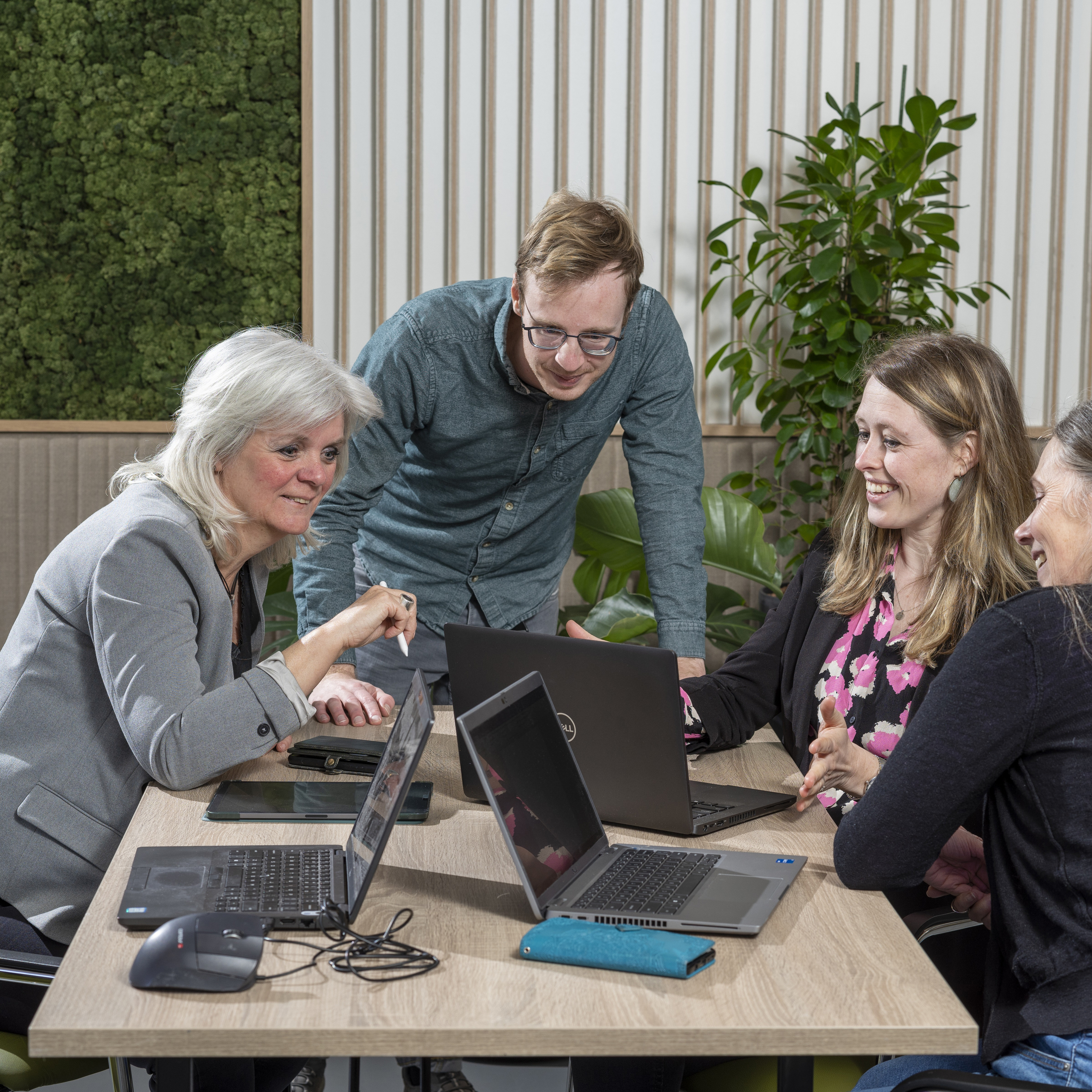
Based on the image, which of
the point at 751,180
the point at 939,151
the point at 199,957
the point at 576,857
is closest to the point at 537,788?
the point at 576,857

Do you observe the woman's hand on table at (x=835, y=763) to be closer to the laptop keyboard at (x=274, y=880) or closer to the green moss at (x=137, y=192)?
the laptop keyboard at (x=274, y=880)

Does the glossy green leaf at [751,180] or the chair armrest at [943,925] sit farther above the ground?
the glossy green leaf at [751,180]

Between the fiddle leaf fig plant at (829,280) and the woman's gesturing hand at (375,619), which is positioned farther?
the fiddle leaf fig plant at (829,280)

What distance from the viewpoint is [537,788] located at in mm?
1257

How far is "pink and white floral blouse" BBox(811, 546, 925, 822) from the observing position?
1.83 meters

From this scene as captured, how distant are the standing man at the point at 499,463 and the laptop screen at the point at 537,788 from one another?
72 centimetres

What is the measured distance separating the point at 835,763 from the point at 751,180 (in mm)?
2564

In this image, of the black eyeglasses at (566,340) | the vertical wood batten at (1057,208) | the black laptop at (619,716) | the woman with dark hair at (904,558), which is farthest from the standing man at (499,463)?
the vertical wood batten at (1057,208)

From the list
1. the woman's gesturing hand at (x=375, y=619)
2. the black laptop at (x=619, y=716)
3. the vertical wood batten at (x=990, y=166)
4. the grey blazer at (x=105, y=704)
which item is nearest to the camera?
the black laptop at (x=619, y=716)

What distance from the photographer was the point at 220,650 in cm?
169

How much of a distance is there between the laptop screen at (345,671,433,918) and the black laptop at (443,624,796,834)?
0.49 ft

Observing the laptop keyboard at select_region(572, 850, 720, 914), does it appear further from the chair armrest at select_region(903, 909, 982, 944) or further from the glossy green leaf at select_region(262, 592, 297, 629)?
the glossy green leaf at select_region(262, 592, 297, 629)

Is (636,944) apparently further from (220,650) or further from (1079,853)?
(220,650)

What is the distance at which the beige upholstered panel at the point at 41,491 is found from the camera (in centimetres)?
376
